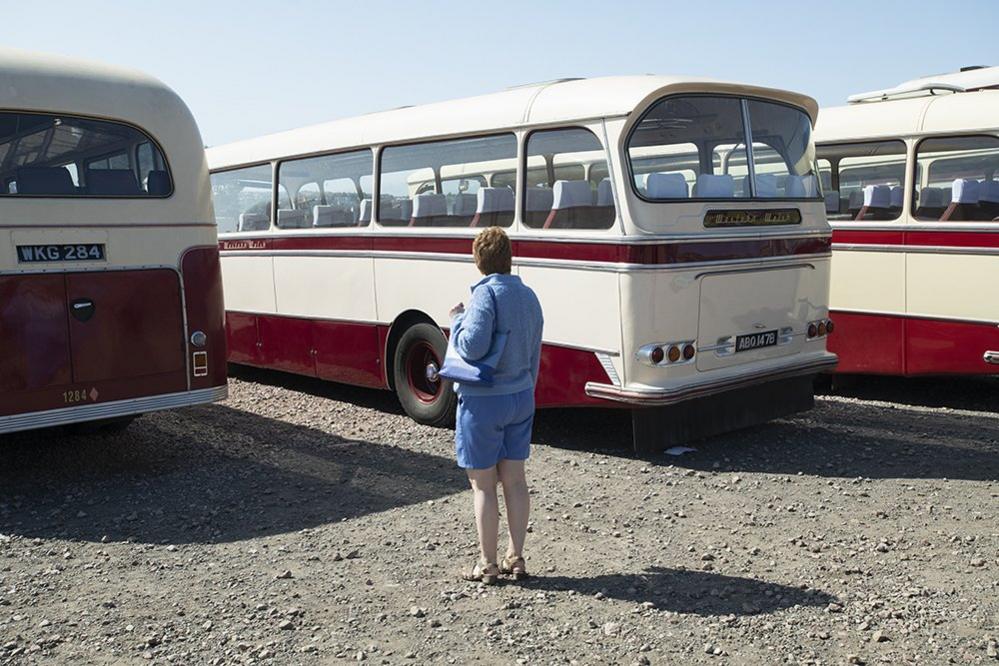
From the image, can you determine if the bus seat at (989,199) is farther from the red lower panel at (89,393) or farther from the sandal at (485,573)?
the red lower panel at (89,393)

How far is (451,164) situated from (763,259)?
8.09 ft

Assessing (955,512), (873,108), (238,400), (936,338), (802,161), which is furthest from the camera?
(238,400)

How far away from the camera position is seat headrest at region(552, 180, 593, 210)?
6.81 meters

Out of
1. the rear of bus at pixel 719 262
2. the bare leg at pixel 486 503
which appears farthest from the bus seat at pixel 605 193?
the bare leg at pixel 486 503

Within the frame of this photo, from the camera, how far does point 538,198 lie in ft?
23.5

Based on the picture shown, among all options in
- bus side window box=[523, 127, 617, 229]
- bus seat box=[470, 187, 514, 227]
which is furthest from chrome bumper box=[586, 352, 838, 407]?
bus seat box=[470, 187, 514, 227]

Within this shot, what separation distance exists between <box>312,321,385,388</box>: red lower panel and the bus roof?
1571 mm

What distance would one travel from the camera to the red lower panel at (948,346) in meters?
8.02

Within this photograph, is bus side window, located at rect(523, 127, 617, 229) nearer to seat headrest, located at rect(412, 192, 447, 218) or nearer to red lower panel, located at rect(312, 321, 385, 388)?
seat headrest, located at rect(412, 192, 447, 218)

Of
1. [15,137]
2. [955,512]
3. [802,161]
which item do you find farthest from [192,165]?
[955,512]

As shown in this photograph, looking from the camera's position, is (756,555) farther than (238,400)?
No

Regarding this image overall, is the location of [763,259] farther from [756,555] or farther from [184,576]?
[184,576]

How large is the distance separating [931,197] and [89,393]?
663 centimetres

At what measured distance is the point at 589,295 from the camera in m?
6.73
